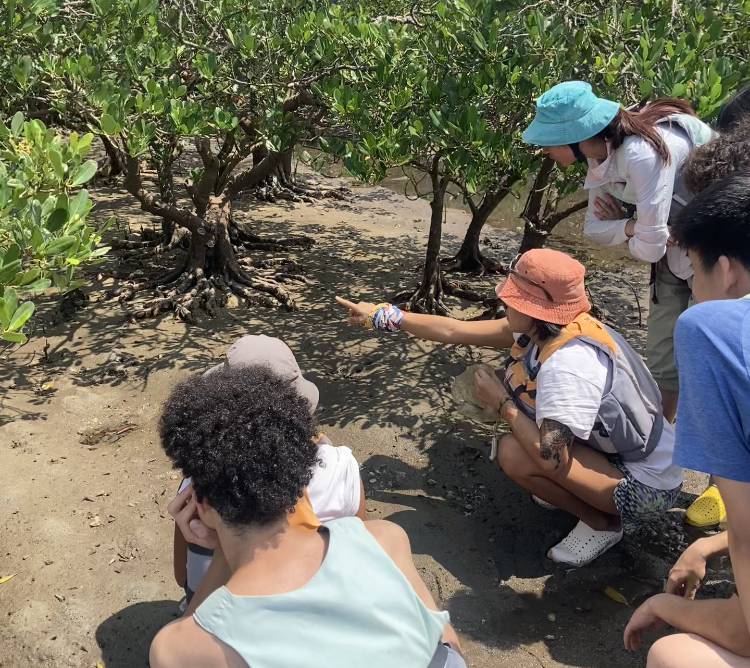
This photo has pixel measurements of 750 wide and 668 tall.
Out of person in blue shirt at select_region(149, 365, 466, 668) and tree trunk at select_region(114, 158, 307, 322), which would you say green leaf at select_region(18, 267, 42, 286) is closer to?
person in blue shirt at select_region(149, 365, 466, 668)

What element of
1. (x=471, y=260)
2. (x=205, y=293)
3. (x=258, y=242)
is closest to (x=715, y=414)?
(x=205, y=293)

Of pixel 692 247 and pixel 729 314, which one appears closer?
pixel 729 314

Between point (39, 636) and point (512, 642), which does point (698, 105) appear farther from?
point (39, 636)

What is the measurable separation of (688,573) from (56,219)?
7.17 ft

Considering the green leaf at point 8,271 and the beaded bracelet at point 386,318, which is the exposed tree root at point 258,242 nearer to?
the beaded bracelet at point 386,318

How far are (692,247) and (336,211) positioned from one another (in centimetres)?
681

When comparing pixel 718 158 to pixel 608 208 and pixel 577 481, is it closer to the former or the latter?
pixel 608 208

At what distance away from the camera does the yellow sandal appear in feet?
10.0

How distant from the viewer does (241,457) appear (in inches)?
61.5

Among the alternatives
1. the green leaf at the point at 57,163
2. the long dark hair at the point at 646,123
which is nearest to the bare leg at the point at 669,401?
the long dark hair at the point at 646,123

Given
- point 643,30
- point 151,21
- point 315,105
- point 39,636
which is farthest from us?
point 315,105

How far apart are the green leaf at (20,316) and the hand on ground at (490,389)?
167 cm

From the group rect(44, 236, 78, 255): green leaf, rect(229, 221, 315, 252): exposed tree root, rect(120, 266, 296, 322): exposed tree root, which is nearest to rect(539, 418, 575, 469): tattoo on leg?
rect(44, 236, 78, 255): green leaf

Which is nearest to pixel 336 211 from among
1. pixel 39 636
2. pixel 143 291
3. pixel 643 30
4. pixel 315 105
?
pixel 143 291
